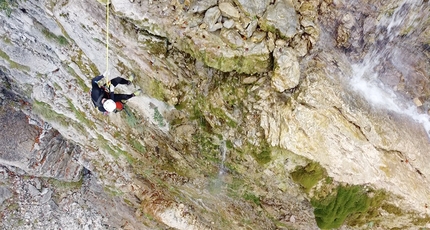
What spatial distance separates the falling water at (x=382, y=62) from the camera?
21.4 ft

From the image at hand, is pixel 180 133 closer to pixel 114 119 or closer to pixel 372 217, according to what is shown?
pixel 114 119

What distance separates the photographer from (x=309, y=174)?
666 cm

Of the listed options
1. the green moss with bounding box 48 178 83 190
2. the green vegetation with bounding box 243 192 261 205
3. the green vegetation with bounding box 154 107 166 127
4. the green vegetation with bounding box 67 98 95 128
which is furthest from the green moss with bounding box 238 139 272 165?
the green moss with bounding box 48 178 83 190

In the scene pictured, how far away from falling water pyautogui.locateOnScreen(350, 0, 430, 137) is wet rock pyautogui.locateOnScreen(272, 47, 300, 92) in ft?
4.62

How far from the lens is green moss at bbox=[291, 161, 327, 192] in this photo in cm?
652

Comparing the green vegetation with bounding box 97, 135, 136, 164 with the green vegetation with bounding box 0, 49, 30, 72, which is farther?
the green vegetation with bounding box 97, 135, 136, 164

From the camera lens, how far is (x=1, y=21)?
27.5 ft

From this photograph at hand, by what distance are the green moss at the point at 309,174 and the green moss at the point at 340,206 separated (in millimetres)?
550

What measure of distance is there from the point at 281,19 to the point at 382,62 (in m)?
2.66

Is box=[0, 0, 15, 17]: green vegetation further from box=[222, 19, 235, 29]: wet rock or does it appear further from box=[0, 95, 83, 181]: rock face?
box=[222, 19, 235, 29]: wet rock

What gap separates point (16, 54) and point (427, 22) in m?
10.5

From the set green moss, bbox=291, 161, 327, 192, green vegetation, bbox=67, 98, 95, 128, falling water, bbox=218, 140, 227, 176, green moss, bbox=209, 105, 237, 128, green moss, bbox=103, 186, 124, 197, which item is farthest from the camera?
green moss, bbox=103, 186, 124, 197

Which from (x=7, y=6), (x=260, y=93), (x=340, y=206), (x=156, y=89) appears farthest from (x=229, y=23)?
(x=7, y=6)

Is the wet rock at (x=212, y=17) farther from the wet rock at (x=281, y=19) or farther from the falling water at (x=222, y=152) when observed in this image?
the falling water at (x=222, y=152)
